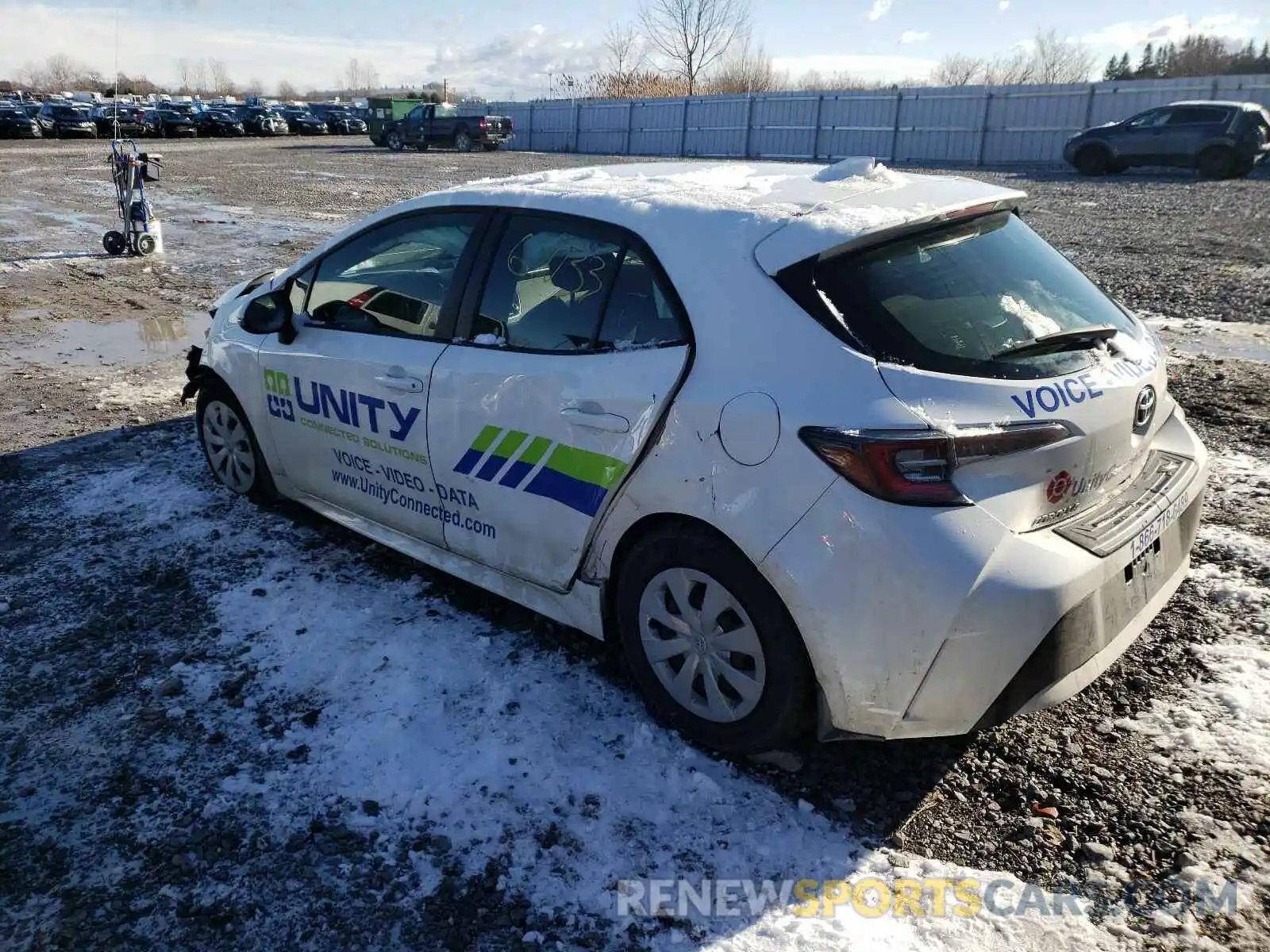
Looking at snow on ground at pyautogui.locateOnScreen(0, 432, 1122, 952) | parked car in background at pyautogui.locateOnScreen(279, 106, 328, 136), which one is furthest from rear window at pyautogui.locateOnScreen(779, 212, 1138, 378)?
parked car in background at pyautogui.locateOnScreen(279, 106, 328, 136)

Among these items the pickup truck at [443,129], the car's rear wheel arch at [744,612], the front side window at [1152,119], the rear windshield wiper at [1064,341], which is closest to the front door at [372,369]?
the car's rear wheel arch at [744,612]

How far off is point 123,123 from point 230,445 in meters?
47.9

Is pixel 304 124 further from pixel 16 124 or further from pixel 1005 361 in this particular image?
pixel 1005 361

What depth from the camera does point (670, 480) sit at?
2783 millimetres

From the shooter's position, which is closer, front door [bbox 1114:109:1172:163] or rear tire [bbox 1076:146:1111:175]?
front door [bbox 1114:109:1172:163]

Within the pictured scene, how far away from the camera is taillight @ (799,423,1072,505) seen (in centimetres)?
239

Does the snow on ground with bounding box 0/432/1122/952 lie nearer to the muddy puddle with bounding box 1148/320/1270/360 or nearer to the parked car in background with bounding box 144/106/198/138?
the muddy puddle with bounding box 1148/320/1270/360

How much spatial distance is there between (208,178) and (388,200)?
27.8 feet

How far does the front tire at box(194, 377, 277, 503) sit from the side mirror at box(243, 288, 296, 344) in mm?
560

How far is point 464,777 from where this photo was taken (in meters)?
2.87

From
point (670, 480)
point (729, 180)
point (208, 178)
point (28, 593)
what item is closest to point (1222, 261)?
point (729, 180)

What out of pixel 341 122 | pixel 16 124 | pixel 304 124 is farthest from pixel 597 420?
pixel 341 122

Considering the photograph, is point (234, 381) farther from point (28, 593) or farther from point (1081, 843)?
point (1081, 843)

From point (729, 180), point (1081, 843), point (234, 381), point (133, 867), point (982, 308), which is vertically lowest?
point (133, 867)
